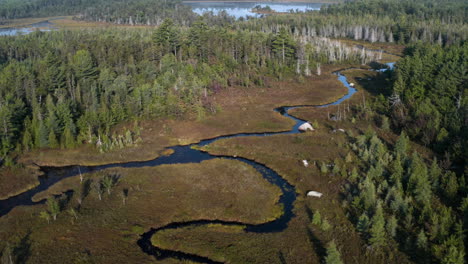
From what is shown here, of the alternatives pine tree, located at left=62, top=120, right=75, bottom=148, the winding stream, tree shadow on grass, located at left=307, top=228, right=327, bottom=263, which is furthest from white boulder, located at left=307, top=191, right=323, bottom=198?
pine tree, located at left=62, top=120, right=75, bottom=148

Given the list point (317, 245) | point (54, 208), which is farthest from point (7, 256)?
point (317, 245)

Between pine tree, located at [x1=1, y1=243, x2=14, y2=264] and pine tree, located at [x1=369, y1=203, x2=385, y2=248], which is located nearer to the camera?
pine tree, located at [x1=1, y1=243, x2=14, y2=264]

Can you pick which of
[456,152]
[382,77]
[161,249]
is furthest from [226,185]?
[382,77]

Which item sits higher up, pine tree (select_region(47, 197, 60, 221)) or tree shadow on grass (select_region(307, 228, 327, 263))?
pine tree (select_region(47, 197, 60, 221))

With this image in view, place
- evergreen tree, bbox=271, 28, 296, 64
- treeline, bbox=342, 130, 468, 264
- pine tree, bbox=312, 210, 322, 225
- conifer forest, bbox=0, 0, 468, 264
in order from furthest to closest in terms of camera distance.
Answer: evergreen tree, bbox=271, 28, 296, 64 < pine tree, bbox=312, 210, 322, 225 < conifer forest, bbox=0, 0, 468, 264 < treeline, bbox=342, 130, 468, 264

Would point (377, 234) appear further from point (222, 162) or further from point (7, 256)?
point (7, 256)

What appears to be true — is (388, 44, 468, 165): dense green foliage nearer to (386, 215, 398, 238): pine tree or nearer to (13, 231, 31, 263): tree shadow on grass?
(386, 215, 398, 238): pine tree

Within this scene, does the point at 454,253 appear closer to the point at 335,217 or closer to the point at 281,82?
the point at 335,217
